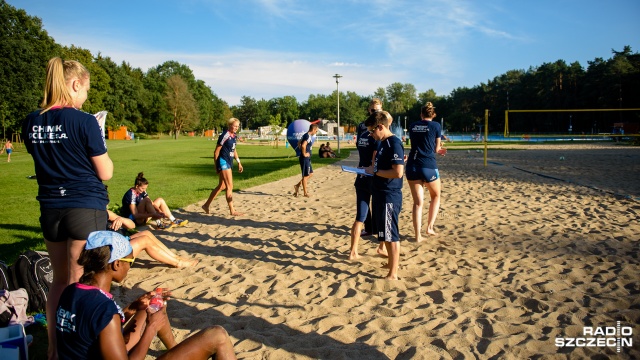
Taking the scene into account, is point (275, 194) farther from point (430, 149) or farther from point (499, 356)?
point (499, 356)

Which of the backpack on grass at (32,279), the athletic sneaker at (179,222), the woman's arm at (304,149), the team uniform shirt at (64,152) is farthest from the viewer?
the woman's arm at (304,149)

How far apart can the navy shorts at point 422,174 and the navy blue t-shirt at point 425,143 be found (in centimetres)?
6

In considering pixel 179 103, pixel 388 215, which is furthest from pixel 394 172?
pixel 179 103

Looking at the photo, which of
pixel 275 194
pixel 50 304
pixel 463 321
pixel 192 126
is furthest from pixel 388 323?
pixel 192 126

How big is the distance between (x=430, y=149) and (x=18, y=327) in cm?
504

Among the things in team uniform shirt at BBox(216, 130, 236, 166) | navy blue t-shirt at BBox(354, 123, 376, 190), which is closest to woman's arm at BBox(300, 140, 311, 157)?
team uniform shirt at BBox(216, 130, 236, 166)

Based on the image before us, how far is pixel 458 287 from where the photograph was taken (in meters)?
4.52

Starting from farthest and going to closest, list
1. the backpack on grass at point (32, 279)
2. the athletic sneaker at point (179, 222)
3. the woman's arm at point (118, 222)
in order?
the athletic sneaker at point (179, 222) → the woman's arm at point (118, 222) → the backpack on grass at point (32, 279)

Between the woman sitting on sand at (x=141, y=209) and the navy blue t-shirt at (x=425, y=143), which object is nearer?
the navy blue t-shirt at (x=425, y=143)

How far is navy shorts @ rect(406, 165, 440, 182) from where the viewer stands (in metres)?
6.07

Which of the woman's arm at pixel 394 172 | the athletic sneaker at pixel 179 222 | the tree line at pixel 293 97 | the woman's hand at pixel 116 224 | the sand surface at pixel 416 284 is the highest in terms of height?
the tree line at pixel 293 97

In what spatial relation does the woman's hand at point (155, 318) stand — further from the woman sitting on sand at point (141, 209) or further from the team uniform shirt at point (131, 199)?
the team uniform shirt at point (131, 199)

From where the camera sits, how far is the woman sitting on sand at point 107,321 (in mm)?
2141

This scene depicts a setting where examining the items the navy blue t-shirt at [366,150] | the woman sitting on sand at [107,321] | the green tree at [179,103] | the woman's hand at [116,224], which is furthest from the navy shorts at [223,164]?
the green tree at [179,103]
